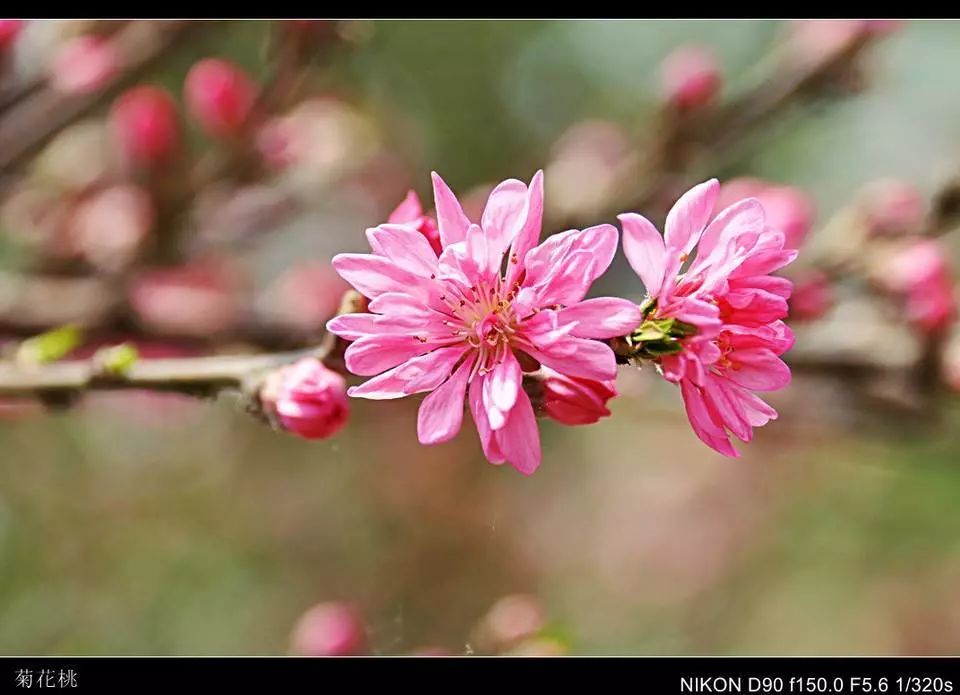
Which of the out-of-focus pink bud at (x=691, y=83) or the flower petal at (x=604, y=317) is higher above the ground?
the out-of-focus pink bud at (x=691, y=83)

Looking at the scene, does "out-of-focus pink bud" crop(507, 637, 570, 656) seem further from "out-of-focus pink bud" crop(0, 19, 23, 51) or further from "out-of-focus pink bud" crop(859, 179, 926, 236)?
"out-of-focus pink bud" crop(0, 19, 23, 51)

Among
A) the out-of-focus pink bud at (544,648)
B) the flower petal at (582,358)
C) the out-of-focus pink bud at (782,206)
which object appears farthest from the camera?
the out-of-focus pink bud at (782,206)

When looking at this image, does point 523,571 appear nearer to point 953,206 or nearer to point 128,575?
point 128,575

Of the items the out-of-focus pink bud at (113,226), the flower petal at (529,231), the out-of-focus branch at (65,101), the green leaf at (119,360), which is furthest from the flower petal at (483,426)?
the out-of-focus pink bud at (113,226)

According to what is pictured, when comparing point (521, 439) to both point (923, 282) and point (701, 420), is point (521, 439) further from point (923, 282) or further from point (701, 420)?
point (923, 282)

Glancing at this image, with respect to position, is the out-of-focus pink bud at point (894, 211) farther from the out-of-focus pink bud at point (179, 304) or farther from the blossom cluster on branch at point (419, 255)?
the out-of-focus pink bud at point (179, 304)

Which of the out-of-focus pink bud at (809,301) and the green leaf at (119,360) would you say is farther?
the out-of-focus pink bud at (809,301)
